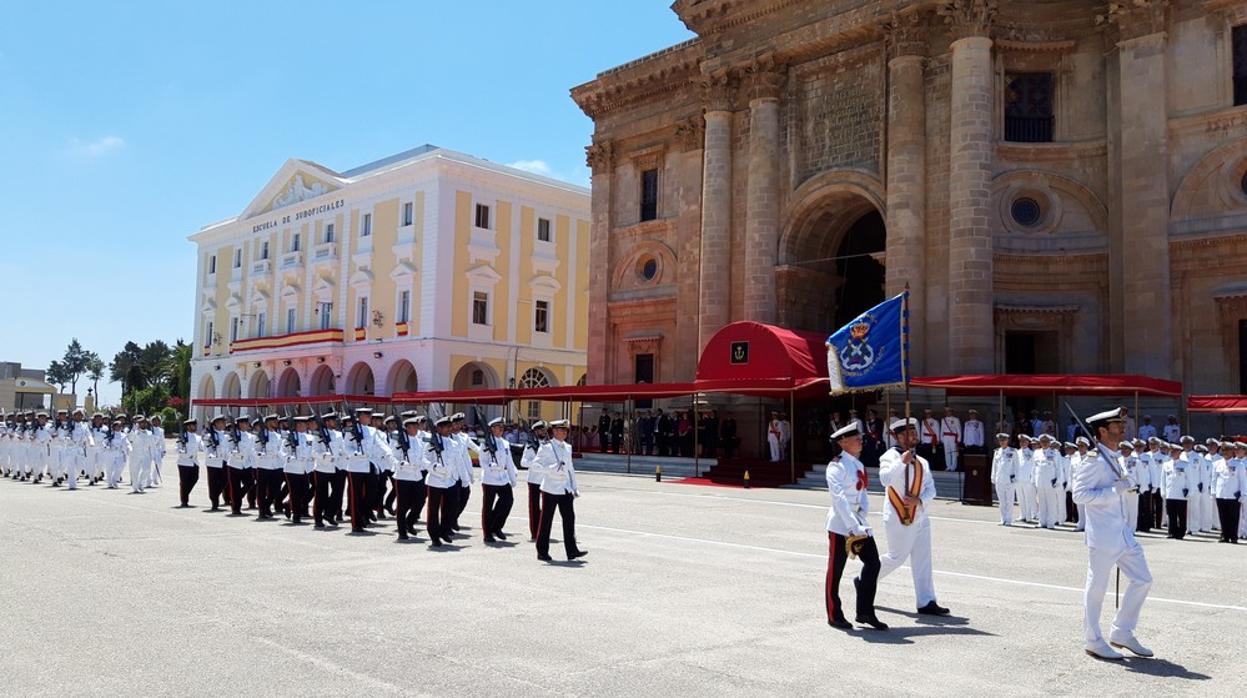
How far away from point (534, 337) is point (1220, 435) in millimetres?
34246

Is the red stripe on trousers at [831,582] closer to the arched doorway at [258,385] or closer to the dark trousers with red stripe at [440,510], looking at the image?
the dark trousers with red stripe at [440,510]

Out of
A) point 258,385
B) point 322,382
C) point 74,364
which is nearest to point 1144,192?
point 322,382

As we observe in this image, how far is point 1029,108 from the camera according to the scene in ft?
95.2

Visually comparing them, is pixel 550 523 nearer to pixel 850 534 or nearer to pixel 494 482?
pixel 494 482

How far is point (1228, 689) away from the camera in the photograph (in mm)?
6559

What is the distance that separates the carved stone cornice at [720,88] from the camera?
3416 cm

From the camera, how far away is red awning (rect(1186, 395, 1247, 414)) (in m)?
21.5

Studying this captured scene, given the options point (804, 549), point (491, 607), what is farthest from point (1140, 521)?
point (491, 607)

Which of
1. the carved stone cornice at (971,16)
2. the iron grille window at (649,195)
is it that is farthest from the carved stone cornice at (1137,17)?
the iron grille window at (649,195)

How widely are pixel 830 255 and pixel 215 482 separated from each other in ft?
73.0

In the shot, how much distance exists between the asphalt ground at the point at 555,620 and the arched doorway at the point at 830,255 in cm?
1856

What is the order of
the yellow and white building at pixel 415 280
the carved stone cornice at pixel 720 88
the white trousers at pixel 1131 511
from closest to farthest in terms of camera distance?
1. the white trousers at pixel 1131 511
2. the carved stone cornice at pixel 720 88
3. the yellow and white building at pixel 415 280

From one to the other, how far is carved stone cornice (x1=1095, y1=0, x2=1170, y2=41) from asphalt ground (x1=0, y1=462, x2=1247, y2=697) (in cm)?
1680

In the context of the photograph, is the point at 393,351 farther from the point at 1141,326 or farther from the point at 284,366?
the point at 1141,326
